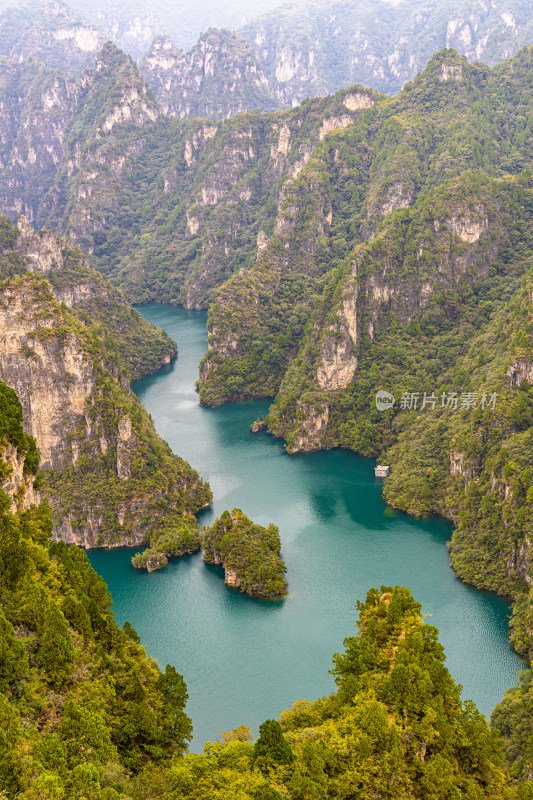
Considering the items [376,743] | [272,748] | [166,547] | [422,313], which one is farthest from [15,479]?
[422,313]

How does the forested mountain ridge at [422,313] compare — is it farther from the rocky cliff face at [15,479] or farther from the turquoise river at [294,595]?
the rocky cliff face at [15,479]

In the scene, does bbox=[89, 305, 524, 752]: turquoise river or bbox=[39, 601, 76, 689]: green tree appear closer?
bbox=[39, 601, 76, 689]: green tree

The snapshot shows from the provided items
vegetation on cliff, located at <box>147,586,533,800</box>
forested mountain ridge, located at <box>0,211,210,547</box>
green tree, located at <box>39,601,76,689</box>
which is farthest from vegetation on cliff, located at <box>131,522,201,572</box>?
green tree, located at <box>39,601,76,689</box>

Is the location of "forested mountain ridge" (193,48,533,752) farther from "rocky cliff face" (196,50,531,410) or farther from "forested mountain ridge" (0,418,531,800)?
"forested mountain ridge" (0,418,531,800)

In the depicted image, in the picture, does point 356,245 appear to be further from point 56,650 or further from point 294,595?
point 56,650

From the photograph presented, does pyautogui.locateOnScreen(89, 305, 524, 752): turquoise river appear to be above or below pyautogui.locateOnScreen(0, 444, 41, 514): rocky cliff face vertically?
below

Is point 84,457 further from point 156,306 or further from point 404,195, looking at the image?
point 156,306
